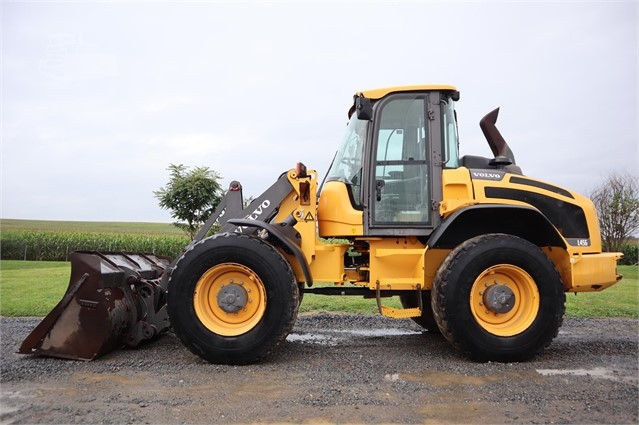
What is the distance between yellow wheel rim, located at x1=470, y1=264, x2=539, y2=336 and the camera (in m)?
5.32

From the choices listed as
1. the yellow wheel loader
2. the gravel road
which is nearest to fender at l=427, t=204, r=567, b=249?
the yellow wheel loader

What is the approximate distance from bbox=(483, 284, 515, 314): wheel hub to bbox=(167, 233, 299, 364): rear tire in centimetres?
213

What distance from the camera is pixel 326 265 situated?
5.76 m

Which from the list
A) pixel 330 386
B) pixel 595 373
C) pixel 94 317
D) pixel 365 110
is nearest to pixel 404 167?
pixel 365 110

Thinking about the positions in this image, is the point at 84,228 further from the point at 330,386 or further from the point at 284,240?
the point at 330,386

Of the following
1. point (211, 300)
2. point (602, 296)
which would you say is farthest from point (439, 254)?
point (602, 296)

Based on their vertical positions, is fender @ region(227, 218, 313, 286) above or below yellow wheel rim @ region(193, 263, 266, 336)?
above

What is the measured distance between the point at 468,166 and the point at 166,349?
14.4ft

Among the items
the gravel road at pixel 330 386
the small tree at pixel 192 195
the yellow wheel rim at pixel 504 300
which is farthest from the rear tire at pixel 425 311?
the small tree at pixel 192 195

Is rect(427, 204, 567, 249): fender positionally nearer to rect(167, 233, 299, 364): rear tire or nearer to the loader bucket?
rect(167, 233, 299, 364): rear tire

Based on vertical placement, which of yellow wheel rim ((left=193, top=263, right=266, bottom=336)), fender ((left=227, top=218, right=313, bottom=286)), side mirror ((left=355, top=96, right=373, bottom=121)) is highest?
side mirror ((left=355, top=96, right=373, bottom=121))

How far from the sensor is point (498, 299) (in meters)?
5.32

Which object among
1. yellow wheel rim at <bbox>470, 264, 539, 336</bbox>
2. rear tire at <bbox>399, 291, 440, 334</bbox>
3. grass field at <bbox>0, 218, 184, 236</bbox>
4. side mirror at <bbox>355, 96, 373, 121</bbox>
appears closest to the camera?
yellow wheel rim at <bbox>470, 264, 539, 336</bbox>

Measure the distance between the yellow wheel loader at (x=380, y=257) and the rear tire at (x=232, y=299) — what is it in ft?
0.04
